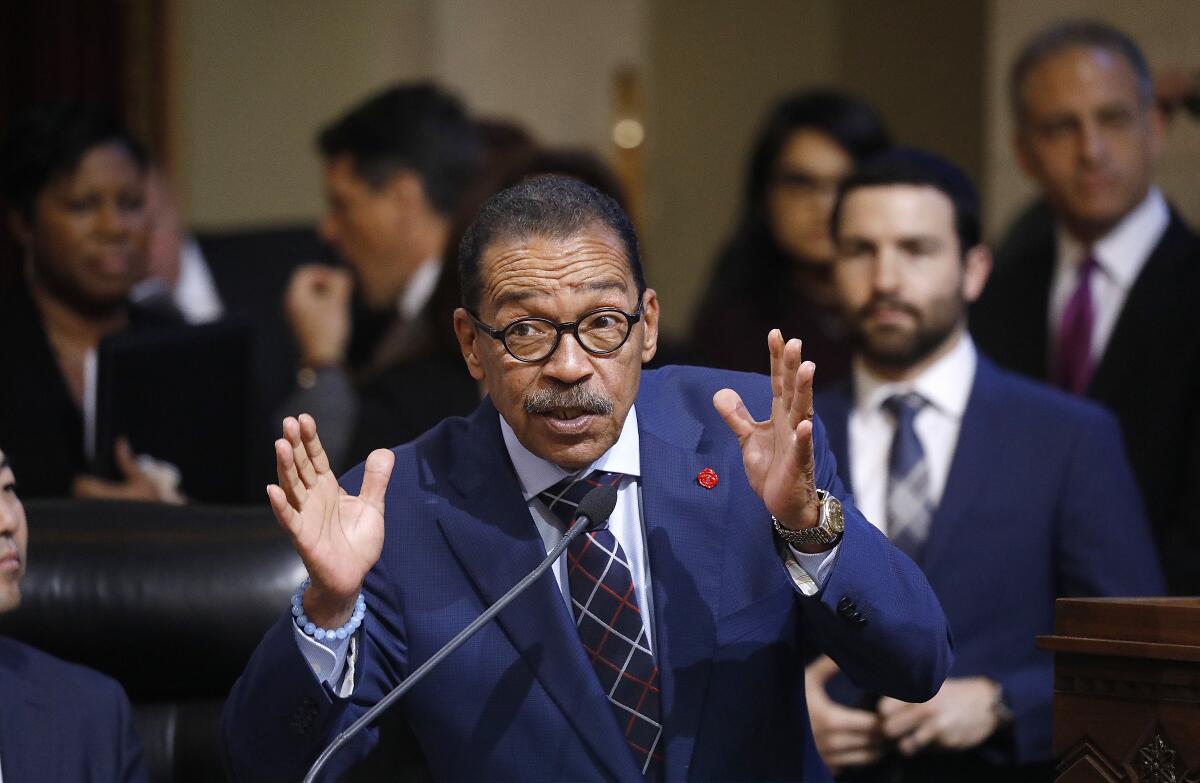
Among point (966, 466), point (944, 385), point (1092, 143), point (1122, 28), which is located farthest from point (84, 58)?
point (966, 466)

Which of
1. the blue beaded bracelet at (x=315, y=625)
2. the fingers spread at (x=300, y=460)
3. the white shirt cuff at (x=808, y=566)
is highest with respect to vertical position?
the fingers spread at (x=300, y=460)

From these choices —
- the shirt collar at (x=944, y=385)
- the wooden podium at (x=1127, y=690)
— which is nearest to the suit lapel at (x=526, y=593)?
the wooden podium at (x=1127, y=690)

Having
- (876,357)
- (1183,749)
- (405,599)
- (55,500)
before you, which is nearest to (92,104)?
(55,500)

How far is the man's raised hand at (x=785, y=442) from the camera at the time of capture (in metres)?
1.62

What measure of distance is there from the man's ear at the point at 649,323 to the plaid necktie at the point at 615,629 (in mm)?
144

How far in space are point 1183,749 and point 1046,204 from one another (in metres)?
2.25

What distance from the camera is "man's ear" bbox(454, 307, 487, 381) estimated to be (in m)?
1.84

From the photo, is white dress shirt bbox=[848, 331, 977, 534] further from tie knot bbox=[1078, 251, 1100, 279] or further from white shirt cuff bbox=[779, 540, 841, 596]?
white shirt cuff bbox=[779, 540, 841, 596]

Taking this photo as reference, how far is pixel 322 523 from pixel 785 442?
46 centimetres

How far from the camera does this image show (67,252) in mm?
3436

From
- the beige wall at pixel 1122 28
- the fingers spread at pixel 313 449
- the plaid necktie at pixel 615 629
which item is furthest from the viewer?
the beige wall at pixel 1122 28

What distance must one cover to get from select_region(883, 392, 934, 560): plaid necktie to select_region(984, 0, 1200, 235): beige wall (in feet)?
4.35

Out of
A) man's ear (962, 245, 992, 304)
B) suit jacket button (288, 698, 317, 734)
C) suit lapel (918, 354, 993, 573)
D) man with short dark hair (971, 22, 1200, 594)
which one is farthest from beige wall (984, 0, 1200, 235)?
suit jacket button (288, 698, 317, 734)

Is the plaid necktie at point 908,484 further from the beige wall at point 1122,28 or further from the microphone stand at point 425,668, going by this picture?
the beige wall at point 1122,28
